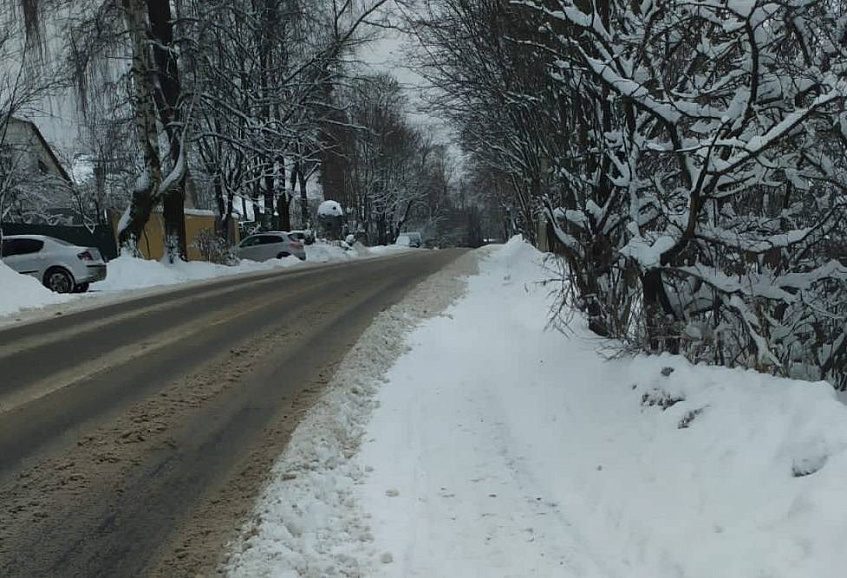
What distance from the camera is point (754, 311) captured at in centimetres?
503

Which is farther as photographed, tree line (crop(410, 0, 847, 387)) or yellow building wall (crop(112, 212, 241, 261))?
yellow building wall (crop(112, 212, 241, 261))

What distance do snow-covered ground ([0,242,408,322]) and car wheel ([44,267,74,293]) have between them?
0.53 m

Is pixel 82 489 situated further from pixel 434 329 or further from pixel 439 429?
pixel 434 329

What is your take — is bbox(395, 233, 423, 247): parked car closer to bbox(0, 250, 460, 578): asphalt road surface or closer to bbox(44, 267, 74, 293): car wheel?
bbox(44, 267, 74, 293): car wheel

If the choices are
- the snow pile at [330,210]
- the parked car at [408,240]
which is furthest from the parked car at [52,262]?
the parked car at [408,240]

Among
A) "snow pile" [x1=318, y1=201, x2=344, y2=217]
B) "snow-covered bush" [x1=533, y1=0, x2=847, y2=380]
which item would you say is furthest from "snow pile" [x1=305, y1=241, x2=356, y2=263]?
"snow-covered bush" [x1=533, y1=0, x2=847, y2=380]

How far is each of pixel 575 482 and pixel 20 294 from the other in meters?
11.9

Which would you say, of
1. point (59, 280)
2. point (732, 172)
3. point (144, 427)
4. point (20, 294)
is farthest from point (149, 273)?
point (732, 172)

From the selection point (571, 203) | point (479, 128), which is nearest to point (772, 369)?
point (571, 203)

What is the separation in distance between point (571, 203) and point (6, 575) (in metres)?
6.25

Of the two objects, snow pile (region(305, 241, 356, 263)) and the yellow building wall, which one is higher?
the yellow building wall

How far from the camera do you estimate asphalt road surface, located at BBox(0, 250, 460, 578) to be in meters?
3.68

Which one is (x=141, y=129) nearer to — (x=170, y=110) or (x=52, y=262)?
(x=170, y=110)

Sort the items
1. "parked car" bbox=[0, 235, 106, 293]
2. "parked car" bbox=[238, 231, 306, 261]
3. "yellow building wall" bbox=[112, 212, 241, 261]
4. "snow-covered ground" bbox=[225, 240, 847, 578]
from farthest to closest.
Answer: "parked car" bbox=[238, 231, 306, 261]
"yellow building wall" bbox=[112, 212, 241, 261]
"parked car" bbox=[0, 235, 106, 293]
"snow-covered ground" bbox=[225, 240, 847, 578]
